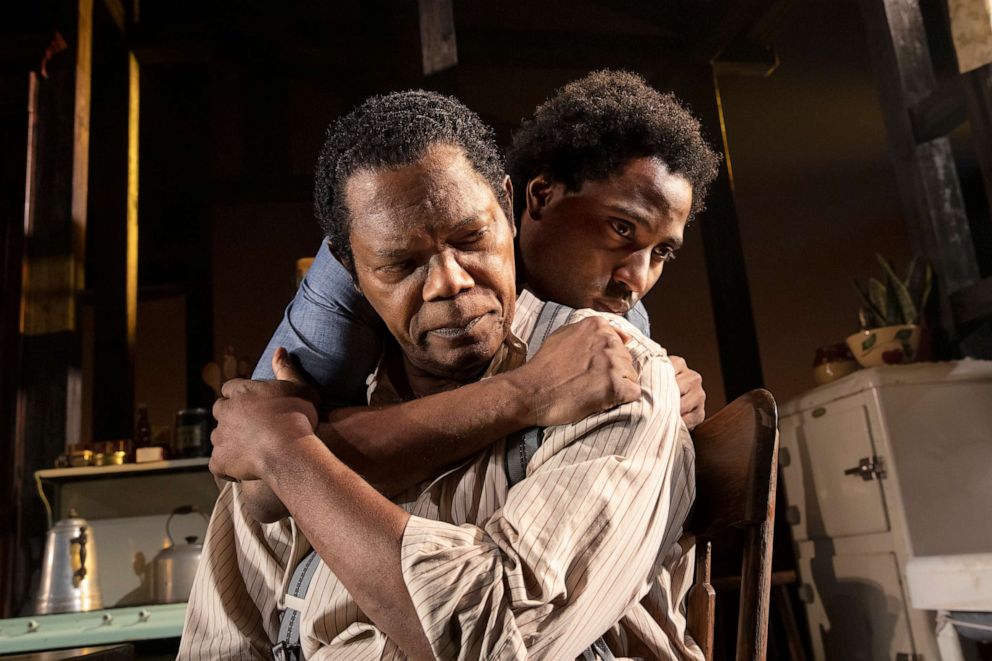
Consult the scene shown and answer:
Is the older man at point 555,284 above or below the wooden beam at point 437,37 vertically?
below

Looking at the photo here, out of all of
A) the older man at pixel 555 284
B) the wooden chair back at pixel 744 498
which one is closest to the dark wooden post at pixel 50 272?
the older man at pixel 555 284

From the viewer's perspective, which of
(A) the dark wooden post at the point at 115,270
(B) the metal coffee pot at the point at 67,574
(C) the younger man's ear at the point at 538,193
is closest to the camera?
(C) the younger man's ear at the point at 538,193

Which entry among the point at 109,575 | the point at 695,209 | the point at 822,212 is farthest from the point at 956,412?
the point at 109,575

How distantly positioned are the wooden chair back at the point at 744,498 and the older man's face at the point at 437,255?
32 centimetres

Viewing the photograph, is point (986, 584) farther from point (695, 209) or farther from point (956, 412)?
point (956, 412)

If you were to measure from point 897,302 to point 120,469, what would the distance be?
3.40m

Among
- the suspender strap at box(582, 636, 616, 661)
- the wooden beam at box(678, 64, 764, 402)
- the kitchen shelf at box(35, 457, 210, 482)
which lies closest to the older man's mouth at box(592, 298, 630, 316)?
the suspender strap at box(582, 636, 616, 661)

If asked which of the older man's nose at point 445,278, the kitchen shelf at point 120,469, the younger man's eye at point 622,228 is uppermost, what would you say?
the younger man's eye at point 622,228

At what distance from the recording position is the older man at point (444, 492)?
0.89m

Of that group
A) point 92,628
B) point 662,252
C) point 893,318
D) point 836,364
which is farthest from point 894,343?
point 92,628

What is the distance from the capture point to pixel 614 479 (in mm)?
938

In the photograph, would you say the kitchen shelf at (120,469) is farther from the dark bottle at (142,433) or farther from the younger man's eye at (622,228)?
the younger man's eye at (622,228)

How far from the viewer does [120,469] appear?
3.72 metres

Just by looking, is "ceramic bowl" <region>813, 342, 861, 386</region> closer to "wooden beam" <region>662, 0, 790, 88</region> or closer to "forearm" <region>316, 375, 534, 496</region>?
"wooden beam" <region>662, 0, 790, 88</region>
